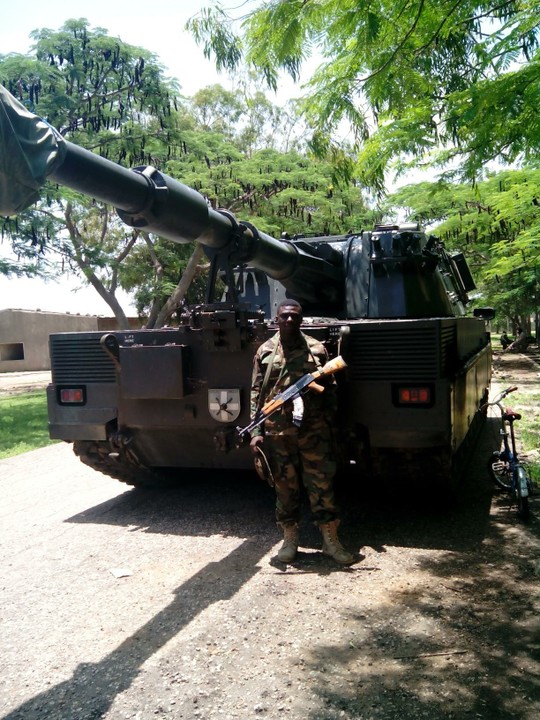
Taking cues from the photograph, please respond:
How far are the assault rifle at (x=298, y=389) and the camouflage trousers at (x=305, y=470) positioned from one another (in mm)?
154

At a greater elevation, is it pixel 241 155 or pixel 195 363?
pixel 241 155

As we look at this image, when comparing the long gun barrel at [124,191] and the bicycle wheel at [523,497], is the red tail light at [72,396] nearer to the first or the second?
the long gun barrel at [124,191]

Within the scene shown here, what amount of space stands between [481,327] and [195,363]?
13.6ft

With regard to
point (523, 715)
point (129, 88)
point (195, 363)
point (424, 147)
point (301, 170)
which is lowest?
point (523, 715)

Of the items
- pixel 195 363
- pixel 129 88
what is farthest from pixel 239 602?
pixel 129 88

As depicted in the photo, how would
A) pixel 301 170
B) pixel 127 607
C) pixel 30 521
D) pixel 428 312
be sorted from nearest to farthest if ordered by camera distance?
pixel 127 607 → pixel 30 521 → pixel 428 312 → pixel 301 170

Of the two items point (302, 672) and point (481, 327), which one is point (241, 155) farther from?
point (302, 672)

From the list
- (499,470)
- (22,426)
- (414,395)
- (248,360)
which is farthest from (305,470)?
(22,426)

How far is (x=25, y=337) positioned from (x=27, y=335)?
0.13 meters

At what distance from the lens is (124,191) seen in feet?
10.5

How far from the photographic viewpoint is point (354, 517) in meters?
5.21

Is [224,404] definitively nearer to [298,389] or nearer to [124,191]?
[298,389]

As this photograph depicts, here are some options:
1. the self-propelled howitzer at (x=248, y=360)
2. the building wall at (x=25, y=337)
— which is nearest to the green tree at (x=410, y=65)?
the self-propelled howitzer at (x=248, y=360)

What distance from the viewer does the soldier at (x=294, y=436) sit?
13.9ft
